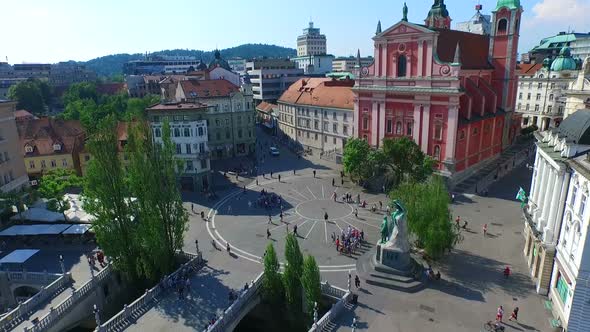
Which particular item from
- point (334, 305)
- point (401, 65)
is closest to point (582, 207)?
point (334, 305)

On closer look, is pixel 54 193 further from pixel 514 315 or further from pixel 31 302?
pixel 514 315

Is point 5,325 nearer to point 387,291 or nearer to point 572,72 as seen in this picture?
point 387,291

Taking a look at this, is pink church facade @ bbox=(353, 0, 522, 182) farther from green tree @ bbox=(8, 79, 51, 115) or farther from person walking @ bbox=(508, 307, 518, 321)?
green tree @ bbox=(8, 79, 51, 115)


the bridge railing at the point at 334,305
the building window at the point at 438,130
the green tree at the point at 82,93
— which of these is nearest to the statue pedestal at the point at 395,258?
the bridge railing at the point at 334,305

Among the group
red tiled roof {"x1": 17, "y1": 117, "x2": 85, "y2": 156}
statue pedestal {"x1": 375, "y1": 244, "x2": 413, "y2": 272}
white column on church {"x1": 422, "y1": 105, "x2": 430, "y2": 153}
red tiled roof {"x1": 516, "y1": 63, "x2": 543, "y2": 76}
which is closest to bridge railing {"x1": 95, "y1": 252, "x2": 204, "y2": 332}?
statue pedestal {"x1": 375, "y1": 244, "x2": 413, "y2": 272}

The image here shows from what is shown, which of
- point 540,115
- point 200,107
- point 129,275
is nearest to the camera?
point 129,275

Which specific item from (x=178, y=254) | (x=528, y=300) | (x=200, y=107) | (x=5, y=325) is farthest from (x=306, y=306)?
(x=200, y=107)

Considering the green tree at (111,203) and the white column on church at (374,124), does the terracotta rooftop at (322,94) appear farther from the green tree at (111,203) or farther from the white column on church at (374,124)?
the green tree at (111,203)
